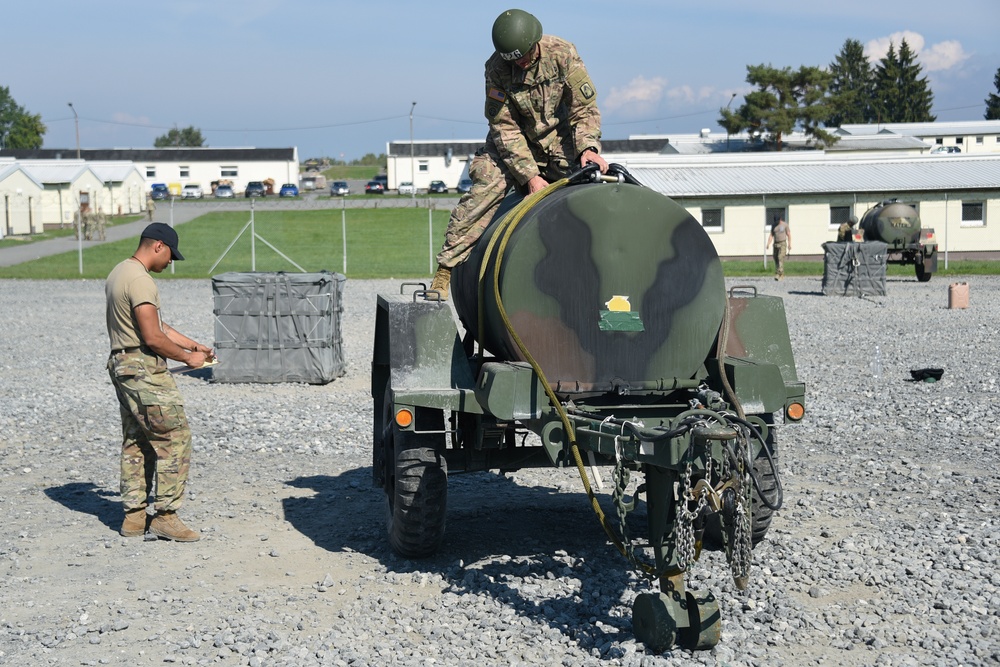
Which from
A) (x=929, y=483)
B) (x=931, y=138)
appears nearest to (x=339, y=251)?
(x=929, y=483)

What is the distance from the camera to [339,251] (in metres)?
48.2

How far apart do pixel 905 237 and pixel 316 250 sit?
24861mm

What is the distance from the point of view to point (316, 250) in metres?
48.3

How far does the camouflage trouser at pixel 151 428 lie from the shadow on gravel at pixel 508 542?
97 centimetres

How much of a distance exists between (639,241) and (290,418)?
6.47 meters

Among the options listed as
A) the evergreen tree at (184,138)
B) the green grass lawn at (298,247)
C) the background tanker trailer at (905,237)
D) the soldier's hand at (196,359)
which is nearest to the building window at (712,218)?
the background tanker trailer at (905,237)

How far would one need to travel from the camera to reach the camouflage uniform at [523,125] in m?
7.32

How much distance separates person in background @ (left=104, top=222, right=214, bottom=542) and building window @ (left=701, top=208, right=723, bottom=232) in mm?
37167

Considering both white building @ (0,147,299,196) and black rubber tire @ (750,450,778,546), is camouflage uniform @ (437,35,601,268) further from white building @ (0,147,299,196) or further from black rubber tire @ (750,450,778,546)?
white building @ (0,147,299,196)

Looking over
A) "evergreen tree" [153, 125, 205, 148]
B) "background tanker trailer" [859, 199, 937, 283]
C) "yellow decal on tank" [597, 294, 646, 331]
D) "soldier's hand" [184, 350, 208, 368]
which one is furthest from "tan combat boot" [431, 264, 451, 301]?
"evergreen tree" [153, 125, 205, 148]

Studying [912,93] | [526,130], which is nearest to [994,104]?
[912,93]

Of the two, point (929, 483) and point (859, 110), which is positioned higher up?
point (859, 110)

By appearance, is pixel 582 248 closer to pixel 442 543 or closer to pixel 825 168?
pixel 442 543

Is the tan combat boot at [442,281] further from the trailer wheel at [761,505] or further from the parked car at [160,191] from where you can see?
the parked car at [160,191]
